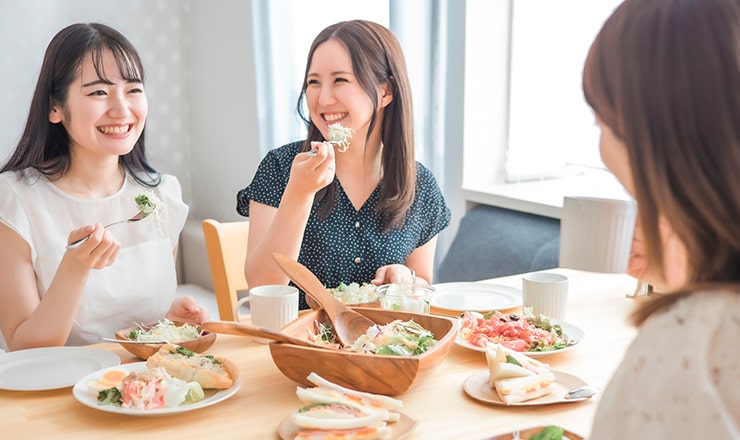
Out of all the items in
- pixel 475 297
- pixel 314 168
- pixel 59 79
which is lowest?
pixel 475 297

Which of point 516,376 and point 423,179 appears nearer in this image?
point 516,376

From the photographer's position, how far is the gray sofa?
9.36ft

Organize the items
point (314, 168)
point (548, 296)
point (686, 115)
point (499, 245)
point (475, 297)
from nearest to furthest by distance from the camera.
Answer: point (686, 115) < point (548, 296) < point (314, 168) < point (475, 297) < point (499, 245)

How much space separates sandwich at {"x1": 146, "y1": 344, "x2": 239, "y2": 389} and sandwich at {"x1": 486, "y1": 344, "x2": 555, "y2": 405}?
0.44m

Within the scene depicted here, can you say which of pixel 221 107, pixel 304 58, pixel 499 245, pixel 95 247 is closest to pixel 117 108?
pixel 95 247

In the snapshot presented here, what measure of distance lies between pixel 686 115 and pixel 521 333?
3.07 feet

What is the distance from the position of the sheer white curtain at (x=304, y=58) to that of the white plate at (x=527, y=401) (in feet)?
6.79

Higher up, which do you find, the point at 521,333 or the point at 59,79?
the point at 59,79

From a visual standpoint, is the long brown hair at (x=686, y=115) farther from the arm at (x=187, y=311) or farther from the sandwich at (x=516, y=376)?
A: the arm at (x=187, y=311)

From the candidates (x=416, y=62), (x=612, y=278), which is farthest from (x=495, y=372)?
(x=416, y=62)

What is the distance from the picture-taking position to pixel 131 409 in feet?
3.93

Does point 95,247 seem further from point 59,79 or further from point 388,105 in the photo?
point 388,105

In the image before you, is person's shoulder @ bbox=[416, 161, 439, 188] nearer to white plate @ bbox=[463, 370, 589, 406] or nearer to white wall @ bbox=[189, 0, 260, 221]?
white plate @ bbox=[463, 370, 589, 406]

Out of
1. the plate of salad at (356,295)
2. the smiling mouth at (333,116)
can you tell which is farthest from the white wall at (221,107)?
the plate of salad at (356,295)
